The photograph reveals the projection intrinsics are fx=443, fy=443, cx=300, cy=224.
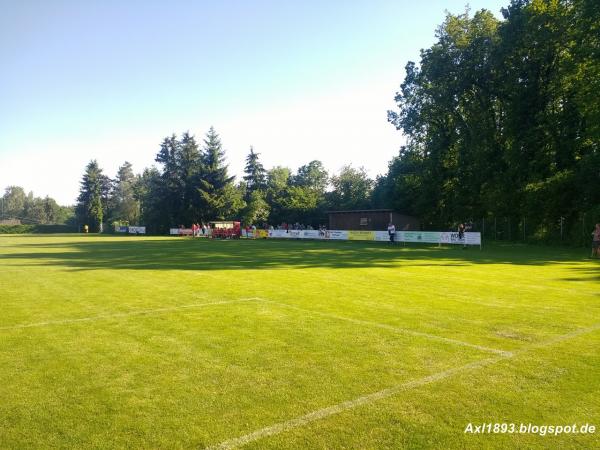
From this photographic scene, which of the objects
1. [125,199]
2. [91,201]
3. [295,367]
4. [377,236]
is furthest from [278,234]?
[125,199]

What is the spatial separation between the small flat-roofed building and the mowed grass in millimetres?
35296

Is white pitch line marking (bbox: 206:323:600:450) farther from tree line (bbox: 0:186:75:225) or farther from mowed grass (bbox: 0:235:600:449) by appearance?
tree line (bbox: 0:186:75:225)

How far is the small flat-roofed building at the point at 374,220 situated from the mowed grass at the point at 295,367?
3530cm

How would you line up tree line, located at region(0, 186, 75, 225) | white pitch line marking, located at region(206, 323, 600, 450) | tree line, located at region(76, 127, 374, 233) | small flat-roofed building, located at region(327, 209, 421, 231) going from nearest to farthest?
white pitch line marking, located at region(206, 323, 600, 450) → small flat-roofed building, located at region(327, 209, 421, 231) → tree line, located at region(76, 127, 374, 233) → tree line, located at region(0, 186, 75, 225)

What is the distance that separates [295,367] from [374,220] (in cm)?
4262

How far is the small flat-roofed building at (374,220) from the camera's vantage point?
154ft

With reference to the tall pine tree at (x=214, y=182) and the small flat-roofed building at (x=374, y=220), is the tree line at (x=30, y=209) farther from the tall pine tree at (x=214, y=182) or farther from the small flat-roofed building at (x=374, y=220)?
the small flat-roofed building at (x=374, y=220)

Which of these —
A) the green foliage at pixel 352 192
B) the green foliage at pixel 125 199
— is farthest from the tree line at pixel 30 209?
the green foliage at pixel 352 192

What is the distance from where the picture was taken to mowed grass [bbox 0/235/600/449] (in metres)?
4.08

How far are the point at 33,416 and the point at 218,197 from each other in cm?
7109

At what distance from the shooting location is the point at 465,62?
4253 centimetres

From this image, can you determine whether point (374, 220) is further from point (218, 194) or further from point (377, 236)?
point (218, 194)

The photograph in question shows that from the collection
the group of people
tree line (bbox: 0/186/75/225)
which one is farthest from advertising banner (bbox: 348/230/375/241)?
tree line (bbox: 0/186/75/225)

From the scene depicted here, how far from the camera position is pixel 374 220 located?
4753 cm
